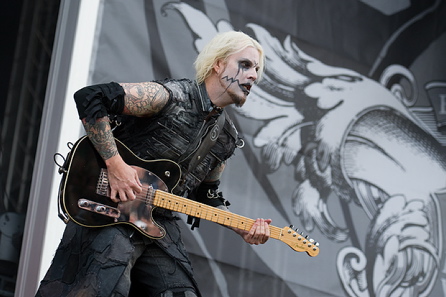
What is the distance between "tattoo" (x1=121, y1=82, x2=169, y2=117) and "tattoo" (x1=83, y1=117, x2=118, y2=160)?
0.42 ft

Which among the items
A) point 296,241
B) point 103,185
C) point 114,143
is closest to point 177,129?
point 114,143

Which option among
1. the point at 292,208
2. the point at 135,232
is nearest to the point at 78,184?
the point at 135,232

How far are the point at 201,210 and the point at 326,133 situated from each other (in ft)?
7.61

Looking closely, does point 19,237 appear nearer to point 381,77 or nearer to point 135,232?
point 135,232

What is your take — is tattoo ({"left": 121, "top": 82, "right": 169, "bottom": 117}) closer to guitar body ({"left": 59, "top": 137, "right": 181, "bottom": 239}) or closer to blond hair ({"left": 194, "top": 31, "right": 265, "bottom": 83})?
guitar body ({"left": 59, "top": 137, "right": 181, "bottom": 239})

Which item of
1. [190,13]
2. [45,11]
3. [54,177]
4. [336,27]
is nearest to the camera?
[54,177]

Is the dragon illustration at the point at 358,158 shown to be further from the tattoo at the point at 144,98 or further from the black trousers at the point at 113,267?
the black trousers at the point at 113,267

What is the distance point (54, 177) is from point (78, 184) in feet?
3.65

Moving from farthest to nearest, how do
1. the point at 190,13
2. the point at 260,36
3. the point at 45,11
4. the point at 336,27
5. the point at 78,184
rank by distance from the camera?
the point at 336,27
the point at 260,36
the point at 190,13
the point at 45,11
the point at 78,184

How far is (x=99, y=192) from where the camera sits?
294cm

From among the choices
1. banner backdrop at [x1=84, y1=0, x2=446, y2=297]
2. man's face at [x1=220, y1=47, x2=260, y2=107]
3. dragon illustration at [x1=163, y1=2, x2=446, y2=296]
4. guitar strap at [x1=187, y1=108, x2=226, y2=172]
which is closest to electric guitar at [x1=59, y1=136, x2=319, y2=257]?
guitar strap at [x1=187, y1=108, x2=226, y2=172]

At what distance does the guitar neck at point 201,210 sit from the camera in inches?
120

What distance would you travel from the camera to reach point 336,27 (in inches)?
217

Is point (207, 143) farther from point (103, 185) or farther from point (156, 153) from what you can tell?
point (103, 185)
